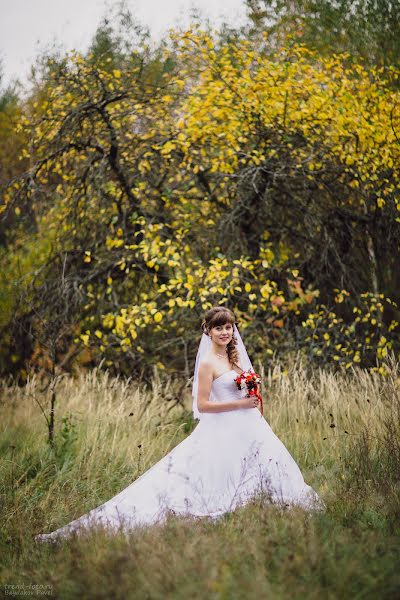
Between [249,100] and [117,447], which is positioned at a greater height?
[249,100]

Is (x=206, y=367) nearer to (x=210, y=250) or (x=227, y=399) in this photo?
(x=227, y=399)

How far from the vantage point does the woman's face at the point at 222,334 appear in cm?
445

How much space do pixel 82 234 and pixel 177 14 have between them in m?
4.45

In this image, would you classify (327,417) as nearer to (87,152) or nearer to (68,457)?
(68,457)

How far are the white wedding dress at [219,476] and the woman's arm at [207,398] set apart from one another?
0.06 meters

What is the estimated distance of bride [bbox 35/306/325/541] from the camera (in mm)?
3930

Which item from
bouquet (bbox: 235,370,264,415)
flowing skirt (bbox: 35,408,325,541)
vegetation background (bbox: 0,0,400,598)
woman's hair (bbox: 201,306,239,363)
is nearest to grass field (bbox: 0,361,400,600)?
vegetation background (bbox: 0,0,400,598)

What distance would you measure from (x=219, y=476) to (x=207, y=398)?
58 centimetres

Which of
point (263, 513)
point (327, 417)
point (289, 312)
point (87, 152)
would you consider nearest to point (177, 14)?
point (87, 152)

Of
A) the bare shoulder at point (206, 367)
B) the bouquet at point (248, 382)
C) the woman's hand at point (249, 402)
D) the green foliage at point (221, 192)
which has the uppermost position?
the green foliage at point (221, 192)

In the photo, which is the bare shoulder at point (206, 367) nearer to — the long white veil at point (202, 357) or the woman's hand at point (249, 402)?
the long white veil at point (202, 357)

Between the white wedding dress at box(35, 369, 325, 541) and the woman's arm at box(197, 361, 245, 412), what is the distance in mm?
64

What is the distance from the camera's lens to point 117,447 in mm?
5277

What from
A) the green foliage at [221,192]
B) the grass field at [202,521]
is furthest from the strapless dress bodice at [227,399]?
the green foliage at [221,192]
